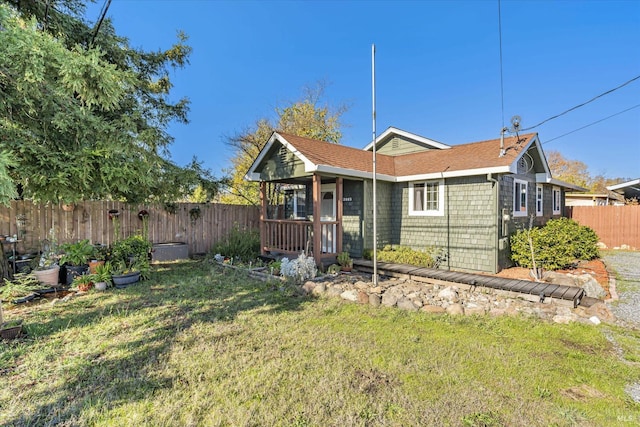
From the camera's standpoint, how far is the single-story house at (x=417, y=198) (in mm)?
8156

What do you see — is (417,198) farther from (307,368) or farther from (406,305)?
(307,368)

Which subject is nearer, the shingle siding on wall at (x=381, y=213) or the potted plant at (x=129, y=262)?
the potted plant at (x=129, y=262)

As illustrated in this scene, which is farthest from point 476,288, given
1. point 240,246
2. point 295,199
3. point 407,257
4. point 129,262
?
point 129,262

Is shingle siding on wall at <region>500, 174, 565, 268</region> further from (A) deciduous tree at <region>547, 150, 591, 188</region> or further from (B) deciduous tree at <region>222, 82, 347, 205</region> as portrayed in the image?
(A) deciduous tree at <region>547, 150, 591, 188</region>

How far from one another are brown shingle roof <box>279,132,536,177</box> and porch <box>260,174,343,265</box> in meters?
0.79

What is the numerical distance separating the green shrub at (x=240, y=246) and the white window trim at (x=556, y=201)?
41.4 feet

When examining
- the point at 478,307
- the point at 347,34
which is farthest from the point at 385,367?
the point at 347,34

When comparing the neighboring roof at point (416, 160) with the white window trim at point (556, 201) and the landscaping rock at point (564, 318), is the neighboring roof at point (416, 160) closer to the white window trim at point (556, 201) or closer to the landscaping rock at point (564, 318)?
the white window trim at point (556, 201)

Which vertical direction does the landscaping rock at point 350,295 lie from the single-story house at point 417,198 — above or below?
below

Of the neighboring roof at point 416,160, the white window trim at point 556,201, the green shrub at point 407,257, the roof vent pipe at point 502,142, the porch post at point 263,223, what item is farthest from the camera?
the white window trim at point 556,201

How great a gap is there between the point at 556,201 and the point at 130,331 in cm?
1635

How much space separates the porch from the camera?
320 inches

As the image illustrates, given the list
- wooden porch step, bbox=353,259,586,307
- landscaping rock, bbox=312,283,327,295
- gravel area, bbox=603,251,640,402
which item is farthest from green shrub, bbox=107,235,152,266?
gravel area, bbox=603,251,640,402

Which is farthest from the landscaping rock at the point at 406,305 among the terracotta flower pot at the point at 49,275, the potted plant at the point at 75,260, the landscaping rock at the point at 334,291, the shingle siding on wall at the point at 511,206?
the terracotta flower pot at the point at 49,275
